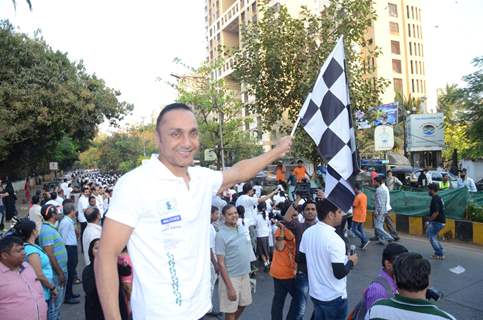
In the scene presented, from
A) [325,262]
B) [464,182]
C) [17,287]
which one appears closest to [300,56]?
[464,182]

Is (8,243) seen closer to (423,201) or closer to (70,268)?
(70,268)

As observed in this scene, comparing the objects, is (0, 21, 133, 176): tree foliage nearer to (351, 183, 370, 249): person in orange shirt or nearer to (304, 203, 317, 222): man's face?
(351, 183, 370, 249): person in orange shirt

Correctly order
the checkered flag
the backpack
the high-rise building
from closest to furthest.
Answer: the backpack
the checkered flag
the high-rise building

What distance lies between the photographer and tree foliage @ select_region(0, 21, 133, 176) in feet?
62.8

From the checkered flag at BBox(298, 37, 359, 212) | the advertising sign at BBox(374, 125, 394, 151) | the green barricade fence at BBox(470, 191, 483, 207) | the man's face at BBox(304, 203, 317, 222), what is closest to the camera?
the checkered flag at BBox(298, 37, 359, 212)

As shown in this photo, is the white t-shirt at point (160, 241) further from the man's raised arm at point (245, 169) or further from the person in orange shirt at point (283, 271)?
the person in orange shirt at point (283, 271)

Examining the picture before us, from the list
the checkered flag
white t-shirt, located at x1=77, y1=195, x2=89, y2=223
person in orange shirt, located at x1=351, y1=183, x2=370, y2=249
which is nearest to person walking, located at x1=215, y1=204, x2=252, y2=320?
the checkered flag

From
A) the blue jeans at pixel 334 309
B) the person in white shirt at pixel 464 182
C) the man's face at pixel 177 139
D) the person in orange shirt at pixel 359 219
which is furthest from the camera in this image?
the person in white shirt at pixel 464 182

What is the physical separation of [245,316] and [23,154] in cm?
2452

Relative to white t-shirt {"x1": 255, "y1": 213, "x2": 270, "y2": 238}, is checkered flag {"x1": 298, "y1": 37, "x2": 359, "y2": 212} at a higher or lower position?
higher

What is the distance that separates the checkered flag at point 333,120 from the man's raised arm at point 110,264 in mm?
2547

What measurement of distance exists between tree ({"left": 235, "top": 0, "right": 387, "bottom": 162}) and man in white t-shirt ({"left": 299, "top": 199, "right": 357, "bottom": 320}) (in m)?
8.64

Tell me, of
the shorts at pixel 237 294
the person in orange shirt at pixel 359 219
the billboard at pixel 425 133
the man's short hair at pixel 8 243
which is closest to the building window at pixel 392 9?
the billboard at pixel 425 133

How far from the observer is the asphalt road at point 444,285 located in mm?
6145
